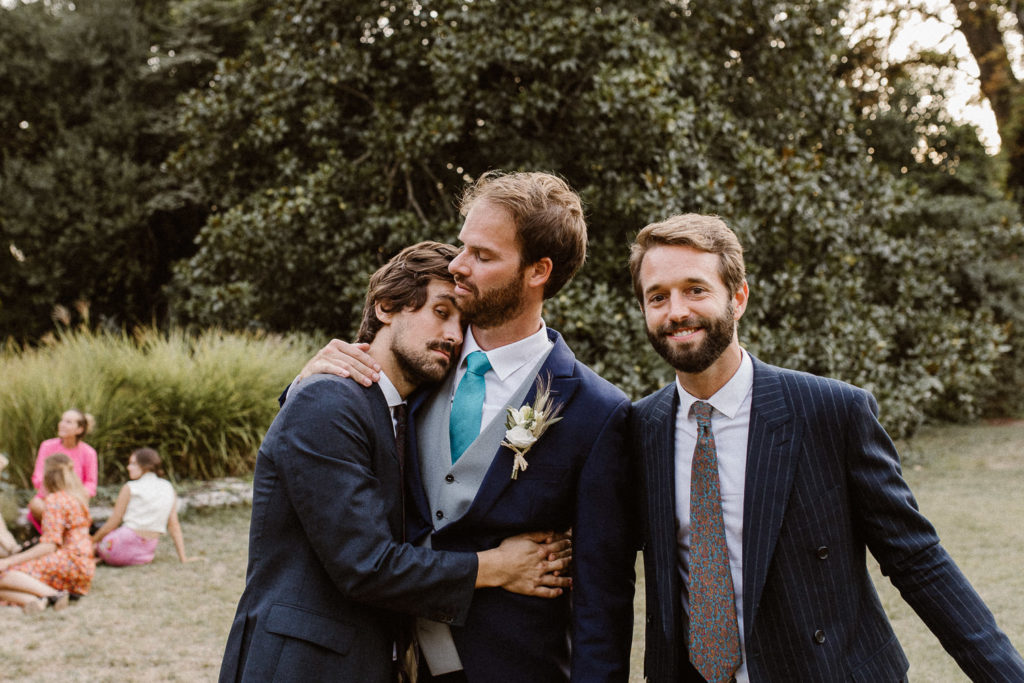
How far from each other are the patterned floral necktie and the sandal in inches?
215

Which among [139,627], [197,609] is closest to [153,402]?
[197,609]

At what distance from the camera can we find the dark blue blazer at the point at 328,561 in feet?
6.70

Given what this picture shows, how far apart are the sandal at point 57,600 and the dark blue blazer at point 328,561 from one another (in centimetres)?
466

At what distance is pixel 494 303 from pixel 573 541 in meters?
0.74

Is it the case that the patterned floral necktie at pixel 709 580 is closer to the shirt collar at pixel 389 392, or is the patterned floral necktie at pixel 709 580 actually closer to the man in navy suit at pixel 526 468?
the man in navy suit at pixel 526 468

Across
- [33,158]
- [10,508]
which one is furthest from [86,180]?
[10,508]

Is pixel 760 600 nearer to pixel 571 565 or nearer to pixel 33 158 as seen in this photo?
pixel 571 565

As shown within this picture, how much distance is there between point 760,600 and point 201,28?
1656 centimetres

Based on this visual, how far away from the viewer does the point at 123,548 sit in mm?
6973

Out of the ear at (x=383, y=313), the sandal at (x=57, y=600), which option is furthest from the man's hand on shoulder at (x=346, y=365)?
the sandal at (x=57, y=600)

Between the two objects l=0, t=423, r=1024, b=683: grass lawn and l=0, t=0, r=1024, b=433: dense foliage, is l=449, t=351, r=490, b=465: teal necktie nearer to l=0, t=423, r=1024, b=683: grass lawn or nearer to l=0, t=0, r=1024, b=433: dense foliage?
l=0, t=423, r=1024, b=683: grass lawn

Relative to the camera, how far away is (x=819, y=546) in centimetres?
206

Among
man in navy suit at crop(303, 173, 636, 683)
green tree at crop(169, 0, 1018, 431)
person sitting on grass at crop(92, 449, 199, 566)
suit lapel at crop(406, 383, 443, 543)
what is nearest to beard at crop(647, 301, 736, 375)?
man in navy suit at crop(303, 173, 636, 683)

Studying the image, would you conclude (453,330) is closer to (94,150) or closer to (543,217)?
(543,217)
